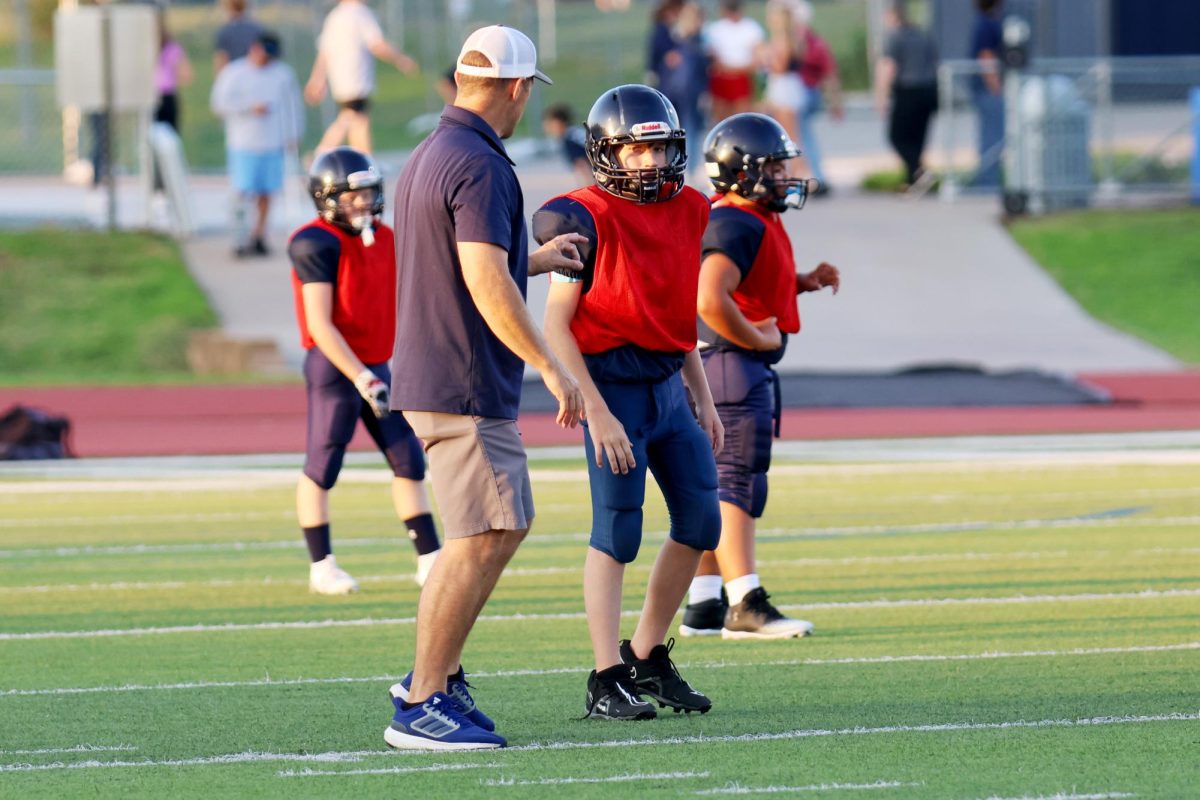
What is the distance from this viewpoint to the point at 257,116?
69.0 feet

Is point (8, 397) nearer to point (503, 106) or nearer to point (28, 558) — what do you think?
point (28, 558)

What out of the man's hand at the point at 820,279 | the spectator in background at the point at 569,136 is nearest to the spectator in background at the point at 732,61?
the spectator in background at the point at 569,136

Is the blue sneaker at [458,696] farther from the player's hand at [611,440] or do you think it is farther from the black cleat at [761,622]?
the black cleat at [761,622]

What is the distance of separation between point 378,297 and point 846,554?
2.67 meters

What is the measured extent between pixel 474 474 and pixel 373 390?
279 centimetres

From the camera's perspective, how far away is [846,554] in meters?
10.6

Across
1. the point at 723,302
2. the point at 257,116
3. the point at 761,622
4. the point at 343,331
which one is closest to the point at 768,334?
the point at 723,302

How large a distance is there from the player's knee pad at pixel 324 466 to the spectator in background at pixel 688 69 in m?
13.5

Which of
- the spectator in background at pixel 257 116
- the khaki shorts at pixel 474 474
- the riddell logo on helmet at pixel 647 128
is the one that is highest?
the spectator in background at pixel 257 116

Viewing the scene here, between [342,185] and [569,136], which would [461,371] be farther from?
[569,136]

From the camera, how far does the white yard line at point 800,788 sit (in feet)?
18.5

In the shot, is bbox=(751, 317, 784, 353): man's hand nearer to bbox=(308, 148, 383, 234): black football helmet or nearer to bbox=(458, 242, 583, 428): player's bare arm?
bbox=(308, 148, 383, 234): black football helmet

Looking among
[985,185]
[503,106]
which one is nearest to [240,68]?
[985,185]

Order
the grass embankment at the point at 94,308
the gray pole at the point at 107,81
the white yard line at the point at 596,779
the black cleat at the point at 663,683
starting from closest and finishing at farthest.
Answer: the white yard line at the point at 596,779 < the black cleat at the point at 663,683 < the grass embankment at the point at 94,308 < the gray pole at the point at 107,81
